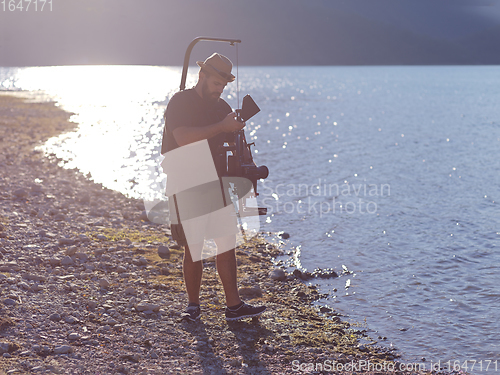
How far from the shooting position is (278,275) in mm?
7855

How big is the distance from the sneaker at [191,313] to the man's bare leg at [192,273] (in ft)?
0.25

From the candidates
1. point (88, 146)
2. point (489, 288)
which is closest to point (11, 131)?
point (88, 146)

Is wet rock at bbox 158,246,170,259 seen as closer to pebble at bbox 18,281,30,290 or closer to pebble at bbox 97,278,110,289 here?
pebble at bbox 97,278,110,289

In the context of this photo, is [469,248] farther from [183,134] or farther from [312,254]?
[183,134]

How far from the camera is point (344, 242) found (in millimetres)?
10641

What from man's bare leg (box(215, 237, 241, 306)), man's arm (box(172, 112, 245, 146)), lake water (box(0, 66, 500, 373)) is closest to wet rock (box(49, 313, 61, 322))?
man's bare leg (box(215, 237, 241, 306))

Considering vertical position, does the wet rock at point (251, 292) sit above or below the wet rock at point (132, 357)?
below

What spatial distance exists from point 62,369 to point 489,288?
6771mm

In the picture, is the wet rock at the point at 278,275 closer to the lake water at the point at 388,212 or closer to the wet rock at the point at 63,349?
the lake water at the point at 388,212

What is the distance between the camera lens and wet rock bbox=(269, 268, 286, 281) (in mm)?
7836

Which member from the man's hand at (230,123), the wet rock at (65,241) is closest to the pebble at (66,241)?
the wet rock at (65,241)

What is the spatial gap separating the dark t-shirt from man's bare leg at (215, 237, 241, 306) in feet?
3.48

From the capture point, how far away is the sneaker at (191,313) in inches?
229

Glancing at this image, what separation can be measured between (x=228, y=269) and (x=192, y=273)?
0.43 metres
